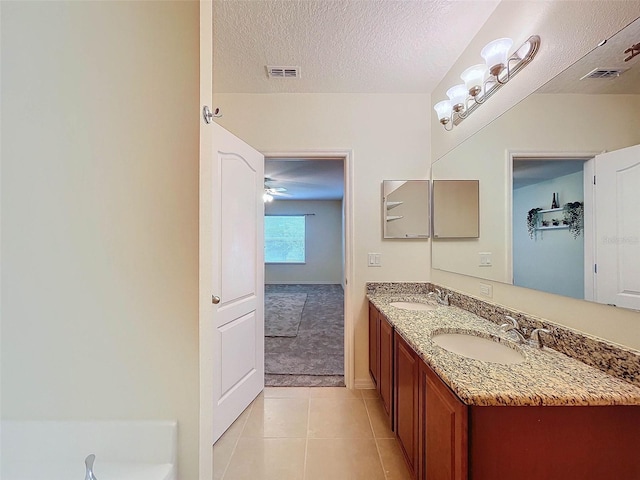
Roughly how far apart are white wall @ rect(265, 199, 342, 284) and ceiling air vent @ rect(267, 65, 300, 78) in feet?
18.5

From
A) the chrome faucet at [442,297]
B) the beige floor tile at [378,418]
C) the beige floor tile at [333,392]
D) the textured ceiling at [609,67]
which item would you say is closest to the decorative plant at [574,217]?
the textured ceiling at [609,67]

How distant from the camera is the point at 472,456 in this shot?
0.81 metres

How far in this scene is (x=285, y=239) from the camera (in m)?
7.84

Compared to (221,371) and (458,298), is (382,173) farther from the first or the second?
(221,371)

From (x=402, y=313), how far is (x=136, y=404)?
1389 mm

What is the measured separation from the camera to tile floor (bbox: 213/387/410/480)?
1.46 meters

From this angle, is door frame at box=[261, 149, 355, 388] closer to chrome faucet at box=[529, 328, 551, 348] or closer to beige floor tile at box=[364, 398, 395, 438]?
beige floor tile at box=[364, 398, 395, 438]

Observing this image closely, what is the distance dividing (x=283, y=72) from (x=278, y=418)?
2588 mm

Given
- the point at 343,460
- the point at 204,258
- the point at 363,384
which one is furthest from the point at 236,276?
the point at 363,384

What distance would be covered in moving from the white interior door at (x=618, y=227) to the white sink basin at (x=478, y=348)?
41 centimetres

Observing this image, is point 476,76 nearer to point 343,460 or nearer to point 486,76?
point 486,76

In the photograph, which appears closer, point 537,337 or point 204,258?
point 204,258

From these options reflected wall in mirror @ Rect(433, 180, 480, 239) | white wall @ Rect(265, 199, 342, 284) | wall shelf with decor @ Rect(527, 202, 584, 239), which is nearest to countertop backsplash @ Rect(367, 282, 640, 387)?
wall shelf with decor @ Rect(527, 202, 584, 239)

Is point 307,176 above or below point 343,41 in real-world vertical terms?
below
